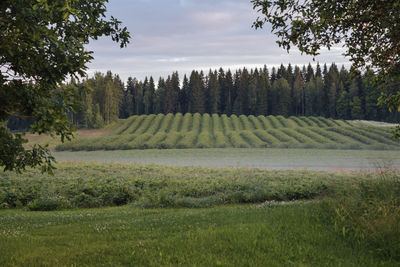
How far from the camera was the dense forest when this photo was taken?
73625 millimetres

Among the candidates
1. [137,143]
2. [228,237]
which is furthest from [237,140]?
[228,237]

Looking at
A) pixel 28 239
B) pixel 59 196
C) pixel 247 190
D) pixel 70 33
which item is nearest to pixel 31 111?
pixel 70 33

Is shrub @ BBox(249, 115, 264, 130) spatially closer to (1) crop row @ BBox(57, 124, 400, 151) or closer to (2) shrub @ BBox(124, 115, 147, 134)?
(1) crop row @ BBox(57, 124, 400, 151)

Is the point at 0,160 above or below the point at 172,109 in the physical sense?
below

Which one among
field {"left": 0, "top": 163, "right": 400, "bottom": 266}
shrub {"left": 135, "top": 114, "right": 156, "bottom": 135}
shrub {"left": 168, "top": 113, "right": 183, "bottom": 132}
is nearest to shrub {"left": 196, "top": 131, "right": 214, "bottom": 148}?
shrub {"left": 168, "top": 113, "right": 183, "bottom": 132}

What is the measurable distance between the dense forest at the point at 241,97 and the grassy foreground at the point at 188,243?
6519cm

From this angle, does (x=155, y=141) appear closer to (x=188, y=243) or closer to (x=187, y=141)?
(x=187, y=141)

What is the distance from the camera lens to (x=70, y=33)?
259 inches

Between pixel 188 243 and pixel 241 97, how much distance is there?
279 ft

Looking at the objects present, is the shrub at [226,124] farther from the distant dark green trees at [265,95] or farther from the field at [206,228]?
the field at [206,228]

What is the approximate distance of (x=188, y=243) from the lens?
18.7 ft

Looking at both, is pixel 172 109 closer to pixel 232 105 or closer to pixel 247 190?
pixel 232 105

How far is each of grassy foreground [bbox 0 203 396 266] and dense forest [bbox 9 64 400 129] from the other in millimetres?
65187

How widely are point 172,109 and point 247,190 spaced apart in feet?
267
